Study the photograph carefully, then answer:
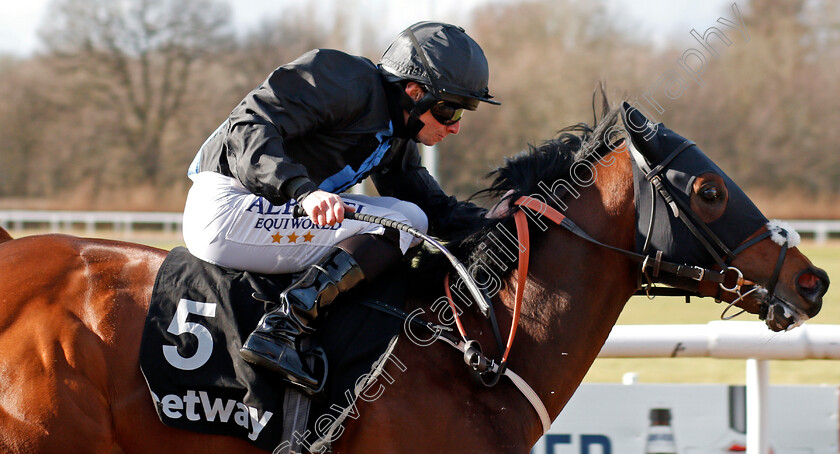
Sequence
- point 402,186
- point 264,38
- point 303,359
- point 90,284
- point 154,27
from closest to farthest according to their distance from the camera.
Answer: point 303,359 < point 90,284 < point 402,186 < point 154,27 < point 264,38

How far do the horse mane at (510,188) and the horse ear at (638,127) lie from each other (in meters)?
0.15

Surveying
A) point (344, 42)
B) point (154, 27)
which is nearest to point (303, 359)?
A: point (344, 42)

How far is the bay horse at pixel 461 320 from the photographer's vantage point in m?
2.64

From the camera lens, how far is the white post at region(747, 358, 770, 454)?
3852mm

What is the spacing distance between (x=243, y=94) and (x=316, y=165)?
31.4 m

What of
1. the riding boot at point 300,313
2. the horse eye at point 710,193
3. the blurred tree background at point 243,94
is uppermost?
the blurred tree background at point 243,94

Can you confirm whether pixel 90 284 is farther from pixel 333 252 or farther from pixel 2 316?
pixel 333 252

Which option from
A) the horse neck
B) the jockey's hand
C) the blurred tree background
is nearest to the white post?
the horse neck

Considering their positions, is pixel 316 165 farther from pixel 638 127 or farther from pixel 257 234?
pixel 638 127

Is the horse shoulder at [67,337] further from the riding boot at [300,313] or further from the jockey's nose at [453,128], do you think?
the jockey's nose at [453,128]

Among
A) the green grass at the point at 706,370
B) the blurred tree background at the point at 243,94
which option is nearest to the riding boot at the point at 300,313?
the green grass at the point at 706,370

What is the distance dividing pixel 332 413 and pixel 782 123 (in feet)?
105

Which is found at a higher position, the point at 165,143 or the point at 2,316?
the point at 165,143

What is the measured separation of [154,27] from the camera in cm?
3356
